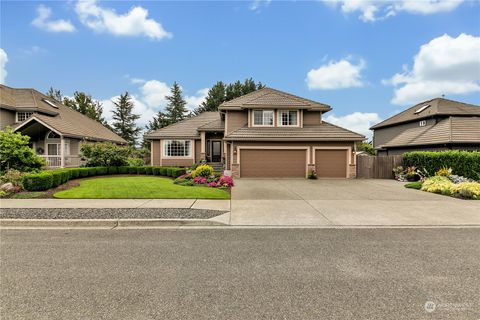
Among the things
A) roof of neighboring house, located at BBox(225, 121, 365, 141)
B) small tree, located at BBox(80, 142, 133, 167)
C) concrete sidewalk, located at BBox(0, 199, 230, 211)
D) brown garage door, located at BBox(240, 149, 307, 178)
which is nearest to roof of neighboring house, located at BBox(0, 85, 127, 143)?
small tree, located at BBox(80, 142, 133, 167)

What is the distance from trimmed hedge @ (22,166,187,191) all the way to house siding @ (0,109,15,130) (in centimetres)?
1152

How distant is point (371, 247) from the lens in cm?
503

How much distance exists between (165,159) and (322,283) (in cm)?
2134

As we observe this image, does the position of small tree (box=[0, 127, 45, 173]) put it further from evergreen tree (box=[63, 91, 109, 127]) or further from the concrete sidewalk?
evergreen tree (box=[63, 91, 109, 127])

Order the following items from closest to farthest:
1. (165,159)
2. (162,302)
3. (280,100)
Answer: (162,302) < (280,100) < (165,159)

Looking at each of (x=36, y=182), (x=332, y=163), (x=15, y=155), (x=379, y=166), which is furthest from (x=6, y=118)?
(x=379, y=166)

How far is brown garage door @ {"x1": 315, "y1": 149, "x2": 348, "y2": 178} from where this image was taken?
18500mm

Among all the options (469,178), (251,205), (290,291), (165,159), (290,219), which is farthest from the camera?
(165,159)

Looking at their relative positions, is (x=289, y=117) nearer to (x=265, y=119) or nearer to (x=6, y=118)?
(x=265, y=119)

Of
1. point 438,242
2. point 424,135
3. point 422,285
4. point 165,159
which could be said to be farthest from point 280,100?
point 422,285

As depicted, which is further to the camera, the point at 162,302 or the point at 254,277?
the point at 254,277

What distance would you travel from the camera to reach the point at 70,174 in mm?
14703

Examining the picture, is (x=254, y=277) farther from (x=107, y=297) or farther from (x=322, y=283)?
(x=107, y=297)

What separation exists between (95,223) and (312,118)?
18426 millimetres
